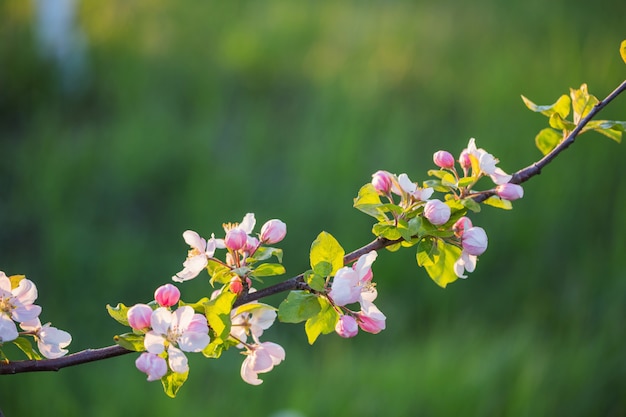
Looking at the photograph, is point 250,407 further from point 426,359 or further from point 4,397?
point 4,397

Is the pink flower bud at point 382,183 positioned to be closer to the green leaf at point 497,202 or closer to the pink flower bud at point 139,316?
the green leaf at point 497,202

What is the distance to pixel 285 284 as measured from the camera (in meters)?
0.46

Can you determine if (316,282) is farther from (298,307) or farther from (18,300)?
(18,300)

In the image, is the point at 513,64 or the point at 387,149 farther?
the point at 513,64

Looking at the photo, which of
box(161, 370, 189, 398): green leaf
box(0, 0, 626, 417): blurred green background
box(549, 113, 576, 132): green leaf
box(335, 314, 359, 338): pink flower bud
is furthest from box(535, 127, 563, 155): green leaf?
box(0, 0, 626, 417): blurred green background

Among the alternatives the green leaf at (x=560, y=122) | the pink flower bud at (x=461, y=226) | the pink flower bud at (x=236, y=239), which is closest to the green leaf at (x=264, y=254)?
the pink flower bud at (x=236, y=239)

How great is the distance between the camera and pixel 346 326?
1.58ft

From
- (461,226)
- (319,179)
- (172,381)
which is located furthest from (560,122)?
(319,179)

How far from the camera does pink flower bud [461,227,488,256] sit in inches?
19.2

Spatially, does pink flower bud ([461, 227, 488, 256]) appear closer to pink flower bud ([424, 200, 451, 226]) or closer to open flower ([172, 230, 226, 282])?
pink flower bud ([424, 200, 451, 226])

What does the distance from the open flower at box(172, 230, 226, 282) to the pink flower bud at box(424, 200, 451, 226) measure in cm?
14

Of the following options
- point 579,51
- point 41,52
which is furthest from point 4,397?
point 579,51

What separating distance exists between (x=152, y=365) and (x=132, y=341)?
0.9 inches

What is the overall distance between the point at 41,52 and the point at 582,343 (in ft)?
6.52
